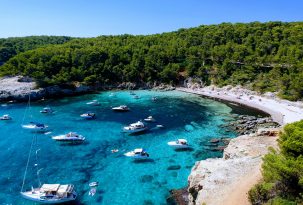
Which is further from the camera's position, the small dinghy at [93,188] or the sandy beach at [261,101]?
the sandy beach at [261,101]

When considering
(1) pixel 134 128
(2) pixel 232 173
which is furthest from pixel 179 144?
(2) pixel 232 173

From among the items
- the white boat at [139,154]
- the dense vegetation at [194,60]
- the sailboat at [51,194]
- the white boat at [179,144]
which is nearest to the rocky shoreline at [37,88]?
the dense vegetation at [194,60]

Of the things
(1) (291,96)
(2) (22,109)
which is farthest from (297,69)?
(2) (22,109)

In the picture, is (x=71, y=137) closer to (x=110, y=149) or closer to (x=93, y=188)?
(x=110, y=149)

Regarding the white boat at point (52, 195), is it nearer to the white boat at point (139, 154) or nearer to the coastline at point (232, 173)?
the white boat at point (139, 154)

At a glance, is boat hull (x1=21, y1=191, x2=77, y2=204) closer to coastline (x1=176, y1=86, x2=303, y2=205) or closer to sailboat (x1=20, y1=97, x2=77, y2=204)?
sailboat (x1=20, y1=97, x2=77, y2=204)

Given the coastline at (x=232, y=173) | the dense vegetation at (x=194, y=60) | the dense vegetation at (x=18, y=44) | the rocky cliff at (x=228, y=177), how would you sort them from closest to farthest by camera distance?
the rocky cliff at (x=228, y=177), the coastline at (x=232, y=173), the dense vegetation at (x=194, y=60), the dense vegetation at (x=18, y=44)

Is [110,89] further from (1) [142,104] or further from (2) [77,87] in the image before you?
(1) [142,104]
